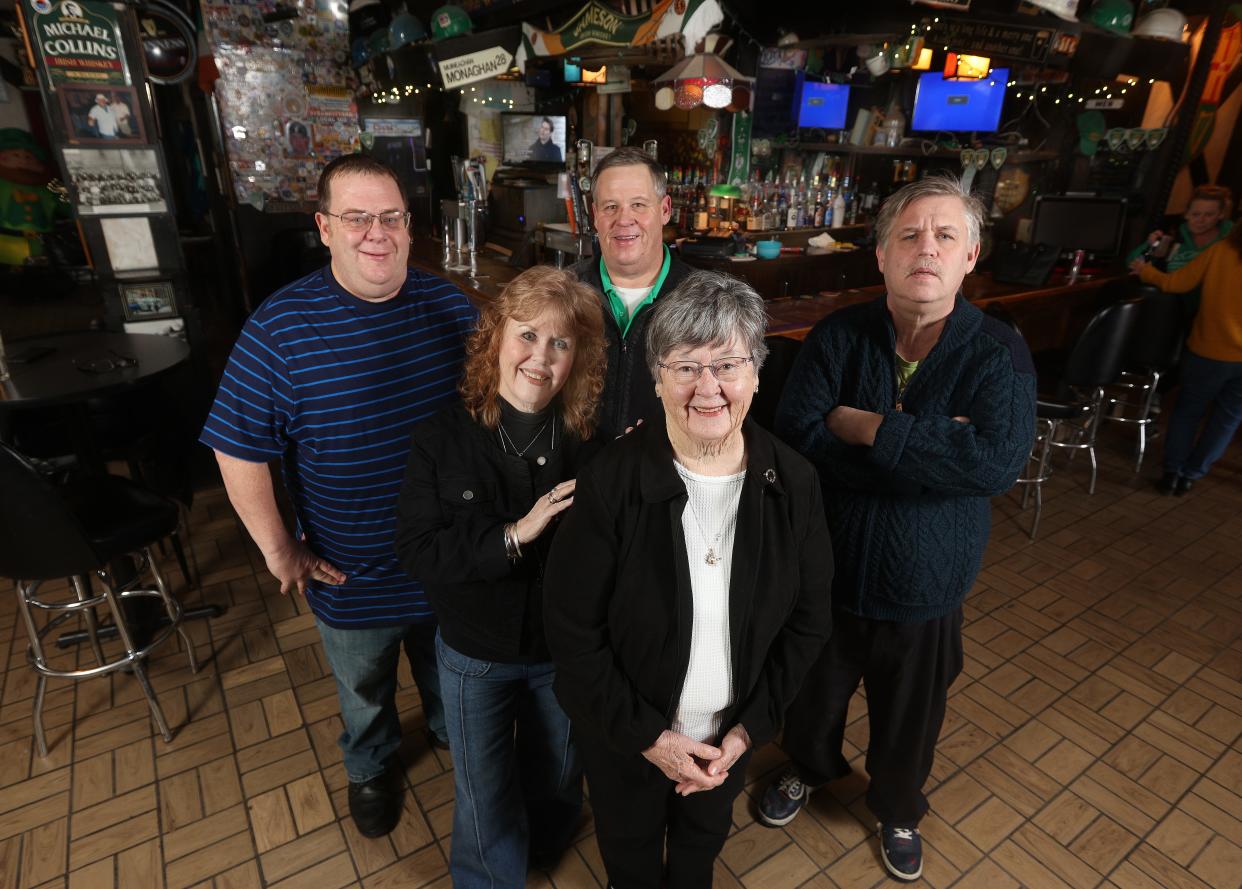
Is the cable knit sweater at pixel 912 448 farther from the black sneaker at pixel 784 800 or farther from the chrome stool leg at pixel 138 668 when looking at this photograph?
the chrome stool leg at pixel 138 668

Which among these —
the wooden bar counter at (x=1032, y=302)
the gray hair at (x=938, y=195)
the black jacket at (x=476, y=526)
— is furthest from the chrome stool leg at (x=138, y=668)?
the wooden bar counter at (x=1032, y=302)

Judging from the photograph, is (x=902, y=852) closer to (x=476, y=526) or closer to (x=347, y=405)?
(x=476, y=526)

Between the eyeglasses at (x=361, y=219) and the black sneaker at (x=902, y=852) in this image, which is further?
the black sneaker at (x=902, y=852)

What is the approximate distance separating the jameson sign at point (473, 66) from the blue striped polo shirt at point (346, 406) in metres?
3.17

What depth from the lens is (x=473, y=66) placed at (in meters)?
4.70

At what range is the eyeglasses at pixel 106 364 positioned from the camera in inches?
118

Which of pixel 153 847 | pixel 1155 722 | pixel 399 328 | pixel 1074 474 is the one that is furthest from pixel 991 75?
pixel 153 847

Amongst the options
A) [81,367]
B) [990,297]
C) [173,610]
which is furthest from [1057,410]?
[81,367]

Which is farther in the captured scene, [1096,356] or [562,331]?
[1096,356]

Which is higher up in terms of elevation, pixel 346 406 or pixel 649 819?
pixel 346 406

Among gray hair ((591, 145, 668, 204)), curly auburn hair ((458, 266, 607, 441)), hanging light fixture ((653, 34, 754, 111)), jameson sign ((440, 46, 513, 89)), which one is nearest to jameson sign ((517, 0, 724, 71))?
hanging light fixture ((653, 34, 754, 111))

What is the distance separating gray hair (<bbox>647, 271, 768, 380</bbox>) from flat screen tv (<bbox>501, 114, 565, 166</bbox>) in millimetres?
8093

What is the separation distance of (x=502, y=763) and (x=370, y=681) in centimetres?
59

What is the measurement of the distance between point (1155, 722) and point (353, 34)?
8.68 meters
